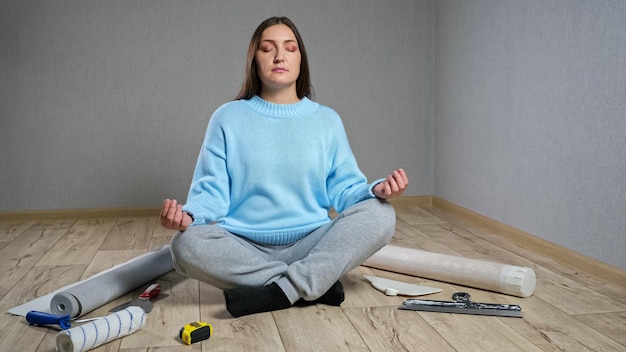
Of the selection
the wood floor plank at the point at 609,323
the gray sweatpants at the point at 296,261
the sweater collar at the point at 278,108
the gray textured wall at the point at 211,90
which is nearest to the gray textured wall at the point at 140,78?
the gray textured wall at the point at 211,90

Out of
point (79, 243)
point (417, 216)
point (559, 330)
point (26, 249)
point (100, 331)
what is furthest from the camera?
point (417, 216)

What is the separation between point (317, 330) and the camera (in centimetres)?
172

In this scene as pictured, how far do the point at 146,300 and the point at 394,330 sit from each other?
29.4 inches

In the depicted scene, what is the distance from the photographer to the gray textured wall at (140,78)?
3.34 m

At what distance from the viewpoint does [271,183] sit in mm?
2051

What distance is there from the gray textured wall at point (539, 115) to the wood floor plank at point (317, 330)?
988 mm

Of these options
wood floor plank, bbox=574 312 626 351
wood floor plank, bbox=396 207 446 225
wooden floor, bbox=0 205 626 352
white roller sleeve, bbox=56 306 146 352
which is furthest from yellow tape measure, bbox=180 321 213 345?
wood floor plank, bbox=396 207 446 225

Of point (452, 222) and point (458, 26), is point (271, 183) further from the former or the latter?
point (458, 26)

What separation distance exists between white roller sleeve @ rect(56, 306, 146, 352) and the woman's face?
31.1 inches

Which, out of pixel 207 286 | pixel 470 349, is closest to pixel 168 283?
pixel 207 286

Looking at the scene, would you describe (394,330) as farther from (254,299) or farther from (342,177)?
(342,177)

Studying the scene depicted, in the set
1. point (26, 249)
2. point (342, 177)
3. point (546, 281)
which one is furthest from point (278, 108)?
point (26, 249)

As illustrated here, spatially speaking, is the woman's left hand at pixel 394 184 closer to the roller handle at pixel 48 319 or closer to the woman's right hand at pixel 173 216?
the woman's right hand at pixel 173 216

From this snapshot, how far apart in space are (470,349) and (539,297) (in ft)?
1.71
